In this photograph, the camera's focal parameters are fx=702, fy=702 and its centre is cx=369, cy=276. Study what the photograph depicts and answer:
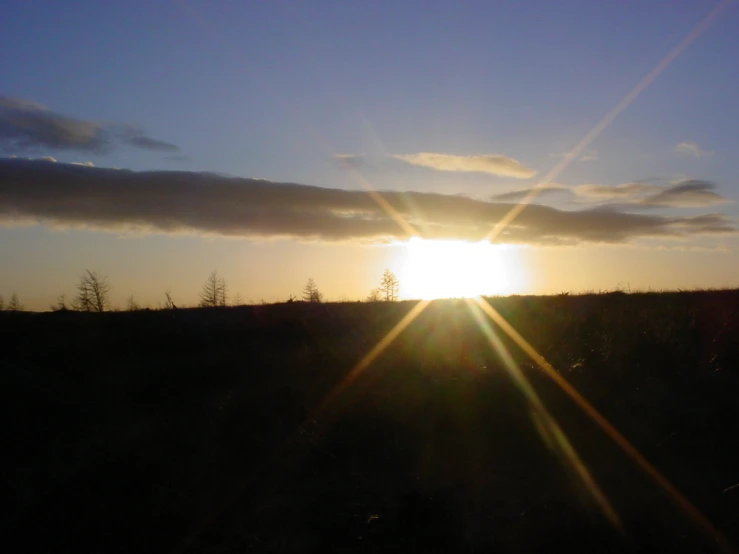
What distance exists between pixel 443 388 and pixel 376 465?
71.1 inches

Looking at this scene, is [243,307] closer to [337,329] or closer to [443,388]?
[337,329]

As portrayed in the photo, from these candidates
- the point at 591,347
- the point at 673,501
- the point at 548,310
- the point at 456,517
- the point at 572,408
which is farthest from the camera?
the point at 548,310

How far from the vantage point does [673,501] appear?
21.8ft

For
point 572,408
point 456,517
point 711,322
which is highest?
point 711,322

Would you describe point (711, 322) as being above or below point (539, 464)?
above

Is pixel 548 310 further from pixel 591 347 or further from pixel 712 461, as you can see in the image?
pixel 712 461

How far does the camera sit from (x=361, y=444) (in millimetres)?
7707

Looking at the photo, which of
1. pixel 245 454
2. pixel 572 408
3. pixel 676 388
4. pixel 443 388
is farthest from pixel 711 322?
pixel 245 454

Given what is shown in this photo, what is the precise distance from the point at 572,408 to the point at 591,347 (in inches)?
134

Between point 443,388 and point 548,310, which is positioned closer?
point 443,388

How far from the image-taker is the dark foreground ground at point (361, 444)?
616 cm

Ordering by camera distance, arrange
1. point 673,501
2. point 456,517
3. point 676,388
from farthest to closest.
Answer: point 676,388
point 673,501
point 456,517

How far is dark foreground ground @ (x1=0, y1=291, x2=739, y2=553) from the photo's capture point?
616 centimetres

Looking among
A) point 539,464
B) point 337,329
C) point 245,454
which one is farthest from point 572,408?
point 337,329
